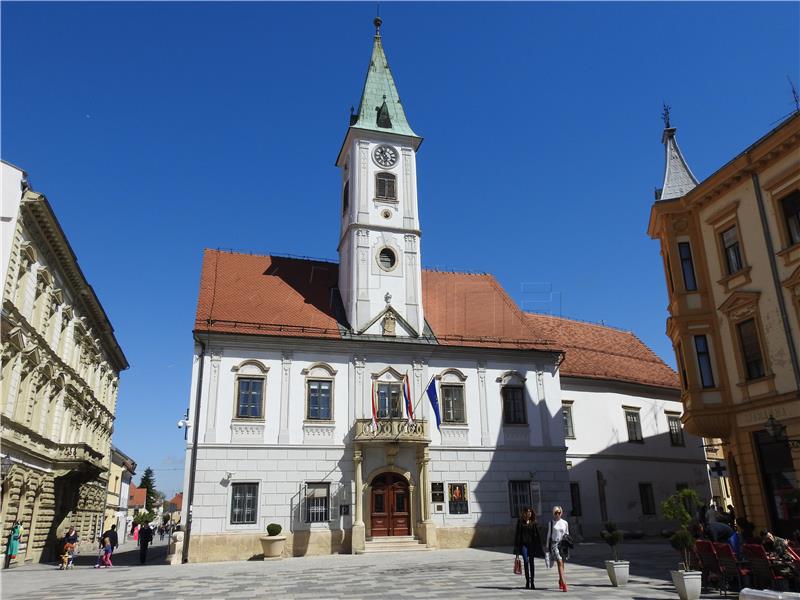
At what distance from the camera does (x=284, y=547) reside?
24547mm

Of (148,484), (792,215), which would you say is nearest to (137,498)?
(148,484)

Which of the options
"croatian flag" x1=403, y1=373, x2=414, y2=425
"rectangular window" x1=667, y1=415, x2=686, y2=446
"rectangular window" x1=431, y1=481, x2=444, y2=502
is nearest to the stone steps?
"rectangular window" x1=431, y1=481, x2=444, y2=502

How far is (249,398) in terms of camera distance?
26312 millimetres

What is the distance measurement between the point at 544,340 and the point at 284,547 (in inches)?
626

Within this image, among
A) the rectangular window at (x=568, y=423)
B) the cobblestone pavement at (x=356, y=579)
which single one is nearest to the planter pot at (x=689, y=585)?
the cobblestone pavement at (x=356, y=579)

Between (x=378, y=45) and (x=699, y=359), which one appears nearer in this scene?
(x=699, y=359)

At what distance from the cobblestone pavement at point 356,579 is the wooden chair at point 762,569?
5.37ft

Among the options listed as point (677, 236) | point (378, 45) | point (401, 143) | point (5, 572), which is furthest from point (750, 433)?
point (378, 45)

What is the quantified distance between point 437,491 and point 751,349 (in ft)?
46.4

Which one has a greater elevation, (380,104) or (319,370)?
(380,104)

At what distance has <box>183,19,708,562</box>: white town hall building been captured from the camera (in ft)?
83.7

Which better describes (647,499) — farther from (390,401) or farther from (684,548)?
(684,548)

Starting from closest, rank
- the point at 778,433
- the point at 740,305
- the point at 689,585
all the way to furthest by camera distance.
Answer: the point at 689,585
the point at 778,433
the point at 740,305

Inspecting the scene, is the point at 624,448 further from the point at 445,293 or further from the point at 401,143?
the point at 401,143
